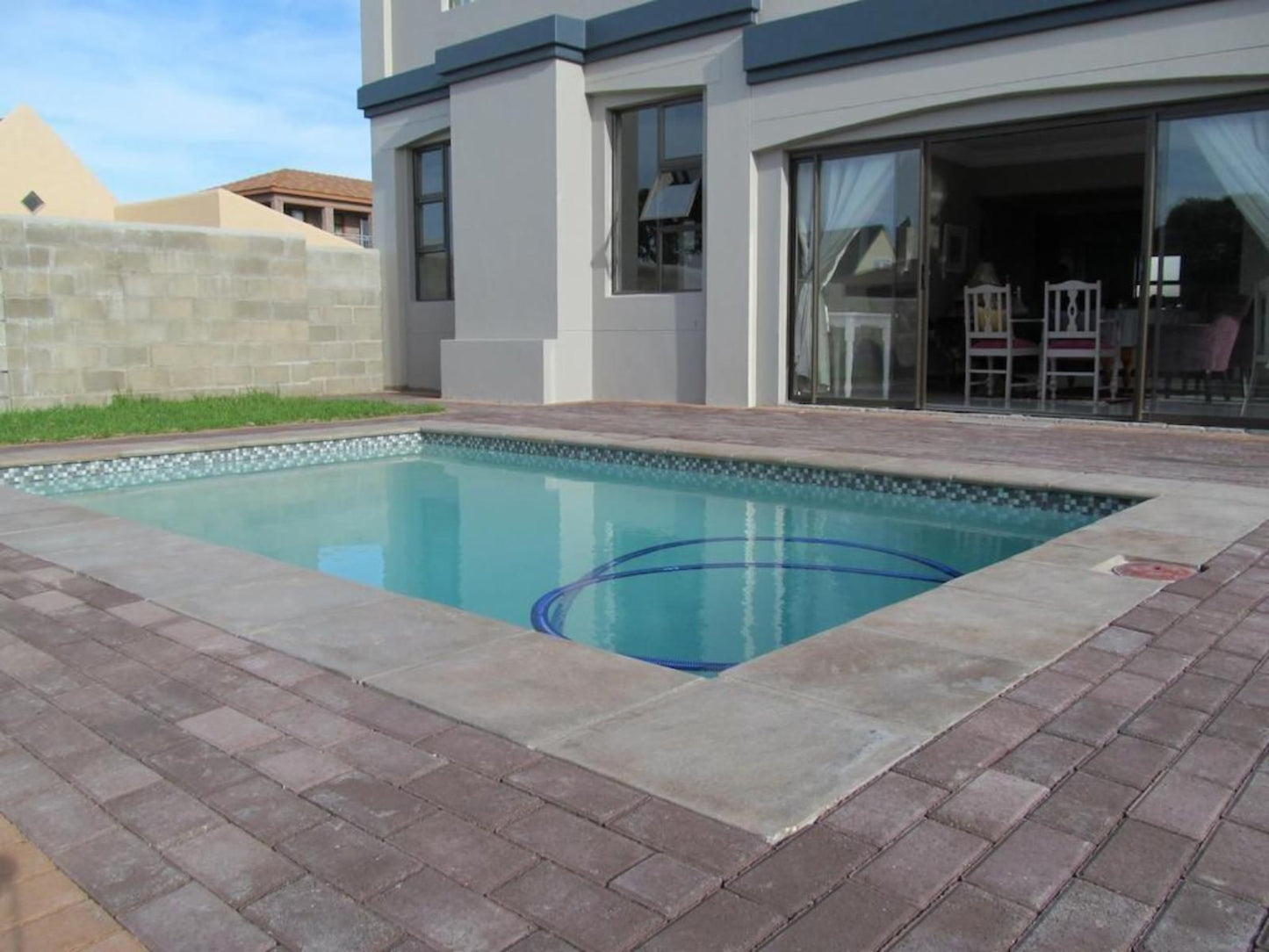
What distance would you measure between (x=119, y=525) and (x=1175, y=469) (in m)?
5.50

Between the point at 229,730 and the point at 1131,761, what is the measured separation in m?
1.90

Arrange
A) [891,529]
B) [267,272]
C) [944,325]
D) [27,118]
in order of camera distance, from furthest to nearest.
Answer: [27,118] < [267,272] < [944,325] < [891,529]

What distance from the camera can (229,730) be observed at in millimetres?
2307

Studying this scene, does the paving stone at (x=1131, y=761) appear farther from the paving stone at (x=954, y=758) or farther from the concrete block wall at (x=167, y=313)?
the concrete block wall at (x=167, y=313)

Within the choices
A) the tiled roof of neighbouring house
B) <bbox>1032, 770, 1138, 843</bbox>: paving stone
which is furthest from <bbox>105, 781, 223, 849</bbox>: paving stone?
the tiled roof of neighbouring house

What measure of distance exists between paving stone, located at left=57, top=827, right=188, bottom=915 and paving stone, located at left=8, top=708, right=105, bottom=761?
18.1 inches

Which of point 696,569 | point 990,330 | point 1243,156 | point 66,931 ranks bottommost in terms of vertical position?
point 696,569

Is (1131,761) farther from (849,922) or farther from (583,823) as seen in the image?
(583,823)

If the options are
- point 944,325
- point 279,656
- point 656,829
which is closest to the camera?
point 656,829

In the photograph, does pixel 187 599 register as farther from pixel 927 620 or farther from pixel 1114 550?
pixel 1114 550

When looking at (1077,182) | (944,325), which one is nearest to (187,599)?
(944,325)

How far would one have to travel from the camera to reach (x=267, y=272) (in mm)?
11625

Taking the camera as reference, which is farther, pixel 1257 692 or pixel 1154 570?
pixel 1154 570

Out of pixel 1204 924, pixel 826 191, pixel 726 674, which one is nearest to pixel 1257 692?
pixel 1204 924
